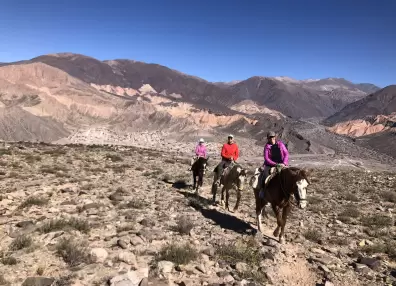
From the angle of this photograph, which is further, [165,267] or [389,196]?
[389,196]

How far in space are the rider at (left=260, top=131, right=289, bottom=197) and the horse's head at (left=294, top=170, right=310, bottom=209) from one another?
1327 millimetres

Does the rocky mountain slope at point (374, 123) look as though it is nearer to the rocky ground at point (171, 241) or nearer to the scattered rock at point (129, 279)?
the rocky ground at point (171, 241)

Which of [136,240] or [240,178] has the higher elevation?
[240,178]

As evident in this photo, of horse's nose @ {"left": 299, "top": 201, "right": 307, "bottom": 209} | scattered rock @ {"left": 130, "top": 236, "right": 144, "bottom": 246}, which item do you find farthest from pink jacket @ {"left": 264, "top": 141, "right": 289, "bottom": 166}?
scattered rock @ {"left": 130, "top": 236, "right": 144, "bottom": 246}

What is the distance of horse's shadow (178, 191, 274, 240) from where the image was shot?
35.7 ft

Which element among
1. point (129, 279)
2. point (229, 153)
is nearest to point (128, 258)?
point (129, 279)

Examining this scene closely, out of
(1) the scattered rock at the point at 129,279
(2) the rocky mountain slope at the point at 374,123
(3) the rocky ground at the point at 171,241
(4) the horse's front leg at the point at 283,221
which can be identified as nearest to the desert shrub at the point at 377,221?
(3) the rocky ground at the point at 171,241

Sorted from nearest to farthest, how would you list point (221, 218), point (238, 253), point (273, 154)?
point (238, 253) < point (273, 154) < point (221, 218)

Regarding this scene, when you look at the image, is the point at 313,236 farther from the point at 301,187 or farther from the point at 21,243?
the point at 21,243

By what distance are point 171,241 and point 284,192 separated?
10.7 ft

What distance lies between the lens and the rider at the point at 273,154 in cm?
1077

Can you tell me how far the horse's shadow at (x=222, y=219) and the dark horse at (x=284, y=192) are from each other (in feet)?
1.63

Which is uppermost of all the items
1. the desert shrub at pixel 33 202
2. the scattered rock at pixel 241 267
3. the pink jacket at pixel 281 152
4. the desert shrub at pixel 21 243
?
the pink jacket at pixel 281 152

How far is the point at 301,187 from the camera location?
9.09m
